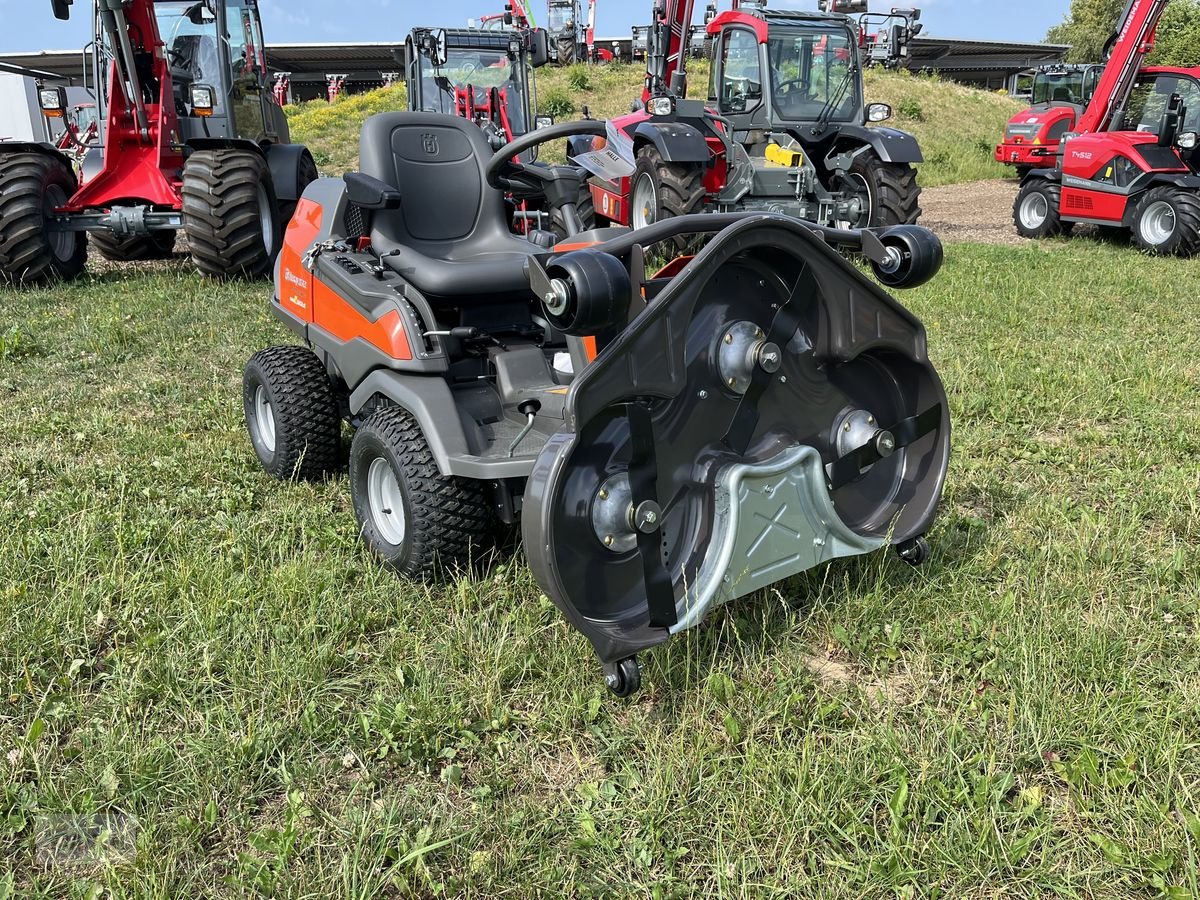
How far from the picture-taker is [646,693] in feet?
7.57

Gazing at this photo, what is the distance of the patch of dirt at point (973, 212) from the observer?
1109 centimetres

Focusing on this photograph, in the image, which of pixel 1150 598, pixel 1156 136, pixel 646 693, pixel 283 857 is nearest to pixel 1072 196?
pixel 1156 136

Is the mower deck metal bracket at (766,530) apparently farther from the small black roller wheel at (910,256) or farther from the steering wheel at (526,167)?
the steering wheel at (526,167)

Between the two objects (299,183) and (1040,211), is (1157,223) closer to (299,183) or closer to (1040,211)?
(1040,211)

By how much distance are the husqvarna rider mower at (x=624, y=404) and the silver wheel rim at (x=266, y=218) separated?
3.96 meters

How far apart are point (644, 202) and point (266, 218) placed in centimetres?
309

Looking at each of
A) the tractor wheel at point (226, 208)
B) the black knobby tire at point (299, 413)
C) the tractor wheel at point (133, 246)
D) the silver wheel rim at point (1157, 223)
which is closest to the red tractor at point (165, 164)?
the tractor wheel at point (226, 208)

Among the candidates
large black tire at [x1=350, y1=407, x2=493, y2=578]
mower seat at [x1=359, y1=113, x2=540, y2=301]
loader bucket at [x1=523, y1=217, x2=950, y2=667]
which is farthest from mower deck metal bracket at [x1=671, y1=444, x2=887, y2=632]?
mower seat at [x1=359, y1=113, x2=540, y2=301]

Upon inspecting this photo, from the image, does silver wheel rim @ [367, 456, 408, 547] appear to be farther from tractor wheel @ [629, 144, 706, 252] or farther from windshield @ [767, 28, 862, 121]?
windshield @ [767, 28, 862, 121]

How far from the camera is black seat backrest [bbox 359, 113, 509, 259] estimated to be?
3.66 m

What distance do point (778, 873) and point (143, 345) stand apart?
5.17m

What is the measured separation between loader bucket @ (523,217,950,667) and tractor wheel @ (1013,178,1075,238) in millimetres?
8799

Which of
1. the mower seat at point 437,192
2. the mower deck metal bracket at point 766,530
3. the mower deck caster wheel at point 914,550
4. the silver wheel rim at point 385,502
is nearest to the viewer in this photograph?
the mower deck metal bracket at point 766,530

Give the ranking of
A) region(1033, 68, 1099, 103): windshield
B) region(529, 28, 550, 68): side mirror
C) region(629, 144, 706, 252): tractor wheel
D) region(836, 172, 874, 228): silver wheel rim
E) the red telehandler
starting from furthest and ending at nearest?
region(1033, 68, 1099, 103): windshield < region(529, 28, 550, 68): side mirror < the red telehandler < region(836, 172, 874, 228): silver wheel rim < region(629, 144, 706, 252): tractor wheel
